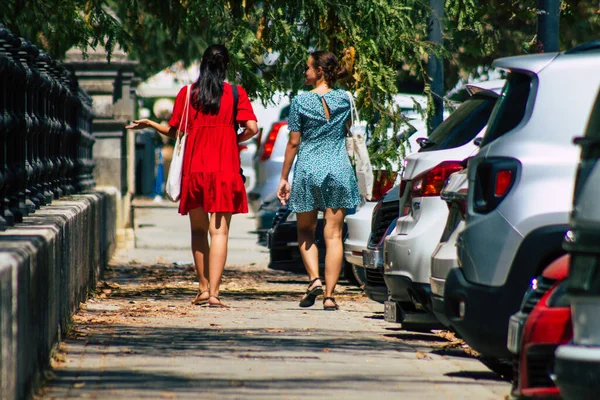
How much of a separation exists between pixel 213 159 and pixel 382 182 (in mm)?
2205

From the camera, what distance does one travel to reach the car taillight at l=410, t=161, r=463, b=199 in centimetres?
823

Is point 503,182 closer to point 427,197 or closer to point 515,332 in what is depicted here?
point 515,332

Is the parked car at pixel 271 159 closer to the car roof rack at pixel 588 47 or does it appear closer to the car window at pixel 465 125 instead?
the car window at pixel 465 125

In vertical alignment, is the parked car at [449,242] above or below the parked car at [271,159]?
above

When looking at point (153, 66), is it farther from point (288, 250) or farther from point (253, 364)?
point (253, 364)

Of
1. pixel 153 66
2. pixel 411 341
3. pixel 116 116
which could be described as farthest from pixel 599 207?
pixel 153 66

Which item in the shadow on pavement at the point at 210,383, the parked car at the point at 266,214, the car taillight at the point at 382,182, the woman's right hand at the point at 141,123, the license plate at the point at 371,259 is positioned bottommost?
the parked car at the point at 266,214

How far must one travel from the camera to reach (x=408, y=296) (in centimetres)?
845

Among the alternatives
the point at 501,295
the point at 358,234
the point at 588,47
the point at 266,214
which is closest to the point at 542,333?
the point at 501,295

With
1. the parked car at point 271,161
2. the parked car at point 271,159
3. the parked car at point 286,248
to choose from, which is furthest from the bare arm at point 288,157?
the parked car at point 271,159

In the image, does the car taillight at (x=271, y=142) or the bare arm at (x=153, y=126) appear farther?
the car taillight at (x=271, y=142)

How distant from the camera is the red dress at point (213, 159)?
10602 millimetres

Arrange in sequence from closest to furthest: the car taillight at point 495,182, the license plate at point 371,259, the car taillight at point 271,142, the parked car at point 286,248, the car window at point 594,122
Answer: the car window at point 594,122, the car taillight at point 495,182, the license plate at point 371,259, the parked car at point 286,248, the car taillight at point 271,142

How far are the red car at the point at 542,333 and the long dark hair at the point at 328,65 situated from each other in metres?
5.10
